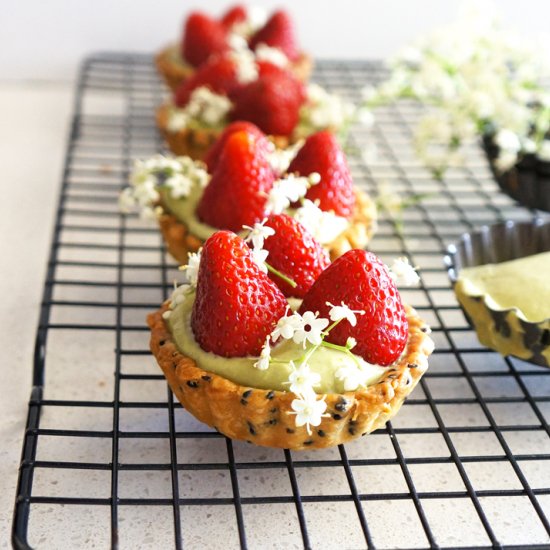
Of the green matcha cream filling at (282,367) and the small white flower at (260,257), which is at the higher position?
the small white flower at (260,257)

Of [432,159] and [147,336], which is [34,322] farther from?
[432,159]

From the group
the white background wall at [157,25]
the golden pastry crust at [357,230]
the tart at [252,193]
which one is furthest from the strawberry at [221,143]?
the white background wall at [157,25]

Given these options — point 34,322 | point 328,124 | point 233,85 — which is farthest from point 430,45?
point 34,322

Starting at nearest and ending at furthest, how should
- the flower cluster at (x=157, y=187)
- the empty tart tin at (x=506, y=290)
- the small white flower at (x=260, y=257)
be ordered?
the small white flower at (x=260, y=257), the empty tart tin at (x=506, y=290), the flower cluster at (x=157, y=187)

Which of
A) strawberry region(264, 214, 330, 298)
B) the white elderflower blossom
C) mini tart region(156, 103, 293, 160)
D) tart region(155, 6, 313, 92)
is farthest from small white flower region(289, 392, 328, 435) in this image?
tart region(155, 6, 313, 92)

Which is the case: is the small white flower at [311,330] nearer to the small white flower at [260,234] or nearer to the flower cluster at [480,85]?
the small white flower at [260,234]

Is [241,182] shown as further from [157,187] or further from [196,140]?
[196,140]
